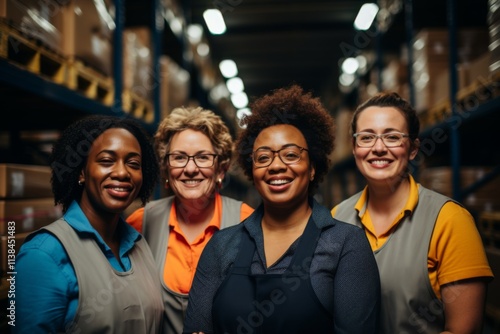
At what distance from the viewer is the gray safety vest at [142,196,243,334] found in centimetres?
230

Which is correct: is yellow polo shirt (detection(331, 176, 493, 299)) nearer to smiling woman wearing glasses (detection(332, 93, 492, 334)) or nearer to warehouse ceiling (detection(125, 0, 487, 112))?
smiling woman wearing glasses (detection(332, 93, 492, 334))

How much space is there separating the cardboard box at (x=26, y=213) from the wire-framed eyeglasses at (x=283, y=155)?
158 cm

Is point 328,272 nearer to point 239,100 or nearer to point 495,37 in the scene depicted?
point 495,37

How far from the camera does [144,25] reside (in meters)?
5.65

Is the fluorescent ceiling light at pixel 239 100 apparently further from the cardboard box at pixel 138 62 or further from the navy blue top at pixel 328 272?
the navy blue top at pixel 328 272

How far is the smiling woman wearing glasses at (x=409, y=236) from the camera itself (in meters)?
1.95

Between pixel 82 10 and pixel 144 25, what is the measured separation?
2.46m

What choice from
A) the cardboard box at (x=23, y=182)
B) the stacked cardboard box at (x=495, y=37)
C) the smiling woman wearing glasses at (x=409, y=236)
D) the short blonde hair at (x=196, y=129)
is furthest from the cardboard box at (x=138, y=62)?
the stacked cardboard box at (x=495, y=37)

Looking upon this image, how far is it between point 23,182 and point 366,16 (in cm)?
715

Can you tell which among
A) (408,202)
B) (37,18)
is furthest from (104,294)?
(37,18)

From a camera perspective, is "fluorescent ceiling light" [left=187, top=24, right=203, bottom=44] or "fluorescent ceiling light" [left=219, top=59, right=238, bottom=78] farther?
"fluorescent ceiling light" [left=219, top=59, right=238, bottom=78]

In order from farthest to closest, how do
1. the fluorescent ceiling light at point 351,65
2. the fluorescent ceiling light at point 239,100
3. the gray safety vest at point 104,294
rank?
1. the fluorescent ceiling light at point 239,100
2. the fluorescent ceiling light at point 351,65
3. the gray safety vest at point 104,294

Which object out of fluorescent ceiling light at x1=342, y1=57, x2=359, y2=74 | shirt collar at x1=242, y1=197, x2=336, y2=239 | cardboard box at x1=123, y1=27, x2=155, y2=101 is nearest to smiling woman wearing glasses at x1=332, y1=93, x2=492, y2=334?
shirt collar at x1=242, y1=197, x2=336, y2=239

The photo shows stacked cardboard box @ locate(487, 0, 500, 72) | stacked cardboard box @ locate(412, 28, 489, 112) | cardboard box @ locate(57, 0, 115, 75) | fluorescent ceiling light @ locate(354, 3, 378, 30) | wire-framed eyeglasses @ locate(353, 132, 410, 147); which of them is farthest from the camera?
fluorescent ceiling light @ locate(354, 3, 378, 30)
